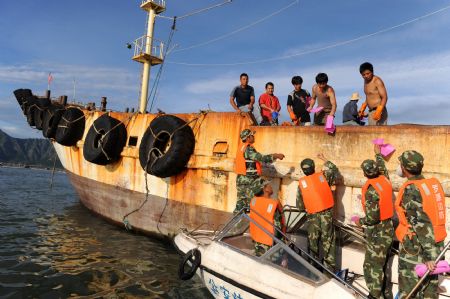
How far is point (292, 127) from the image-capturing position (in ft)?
22.7

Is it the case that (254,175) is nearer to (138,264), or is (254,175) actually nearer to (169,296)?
(169,296)

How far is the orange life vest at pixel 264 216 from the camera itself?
4.90 m

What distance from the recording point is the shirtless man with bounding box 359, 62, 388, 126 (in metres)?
6.10

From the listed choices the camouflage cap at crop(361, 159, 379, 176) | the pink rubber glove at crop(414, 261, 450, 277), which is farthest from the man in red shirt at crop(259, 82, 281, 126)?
the pink rubber glove at crop(414, 261, 450, 277)

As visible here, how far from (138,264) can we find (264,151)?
3842mm

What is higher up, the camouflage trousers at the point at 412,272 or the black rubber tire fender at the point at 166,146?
the black rubber tire fender at the point at 166,146

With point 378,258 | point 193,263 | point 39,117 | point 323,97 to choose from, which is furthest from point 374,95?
point 39,117

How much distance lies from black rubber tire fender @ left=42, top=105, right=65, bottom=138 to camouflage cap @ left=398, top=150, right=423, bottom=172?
1279 cm

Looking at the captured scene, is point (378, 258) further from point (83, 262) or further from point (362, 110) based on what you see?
point (83, 262)

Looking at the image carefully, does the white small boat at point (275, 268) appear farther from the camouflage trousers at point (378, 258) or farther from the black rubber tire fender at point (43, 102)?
the black rubber tire fender at point (43, 102)

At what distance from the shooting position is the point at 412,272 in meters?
3.84

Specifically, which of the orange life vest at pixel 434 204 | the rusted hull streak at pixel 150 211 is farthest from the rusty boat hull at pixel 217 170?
the orange life vest at pixel 434 204

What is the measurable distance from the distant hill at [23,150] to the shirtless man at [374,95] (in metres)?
167

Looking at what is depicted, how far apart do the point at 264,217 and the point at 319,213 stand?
3.08ft
